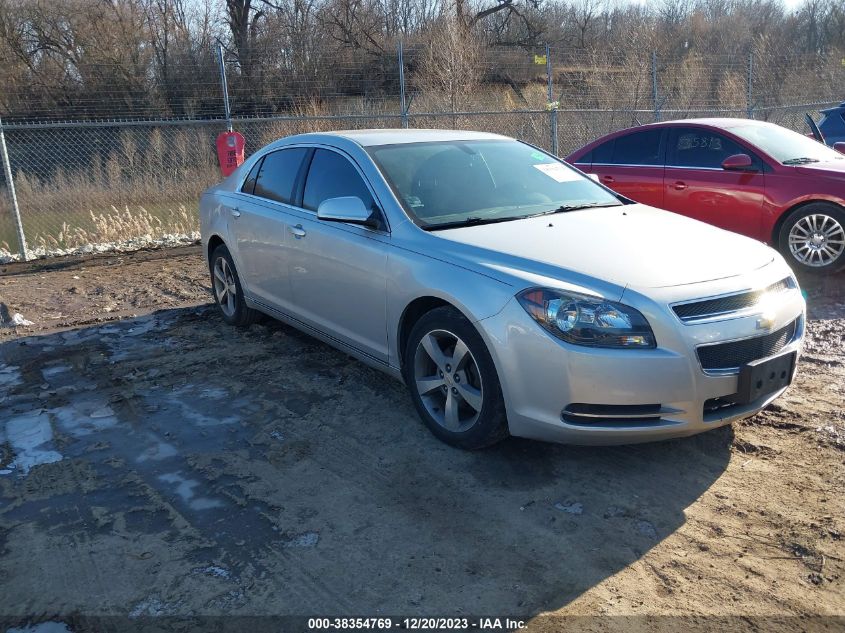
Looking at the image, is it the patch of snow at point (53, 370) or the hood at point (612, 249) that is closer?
the hood at point (612, 249)

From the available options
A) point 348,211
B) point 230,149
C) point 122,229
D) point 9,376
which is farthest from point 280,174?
point 122,229

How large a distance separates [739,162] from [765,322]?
15.1 feet

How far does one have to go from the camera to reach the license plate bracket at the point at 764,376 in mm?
3322

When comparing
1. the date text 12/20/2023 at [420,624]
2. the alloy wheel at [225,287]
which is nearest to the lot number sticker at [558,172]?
the alloy wheel at [225,287]

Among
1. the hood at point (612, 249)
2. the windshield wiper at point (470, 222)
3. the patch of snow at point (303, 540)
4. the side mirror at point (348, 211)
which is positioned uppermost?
the side mirror at point (348, 211)

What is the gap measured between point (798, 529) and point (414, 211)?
97.8 inches

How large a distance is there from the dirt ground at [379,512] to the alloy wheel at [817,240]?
2217 mm

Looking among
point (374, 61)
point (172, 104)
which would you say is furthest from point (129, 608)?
point (374, 61)

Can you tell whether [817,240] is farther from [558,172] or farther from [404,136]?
[404,136]

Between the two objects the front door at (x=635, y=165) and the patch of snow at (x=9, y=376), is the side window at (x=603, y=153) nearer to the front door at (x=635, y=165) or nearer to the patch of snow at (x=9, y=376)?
the front door at (x=635, y=165)

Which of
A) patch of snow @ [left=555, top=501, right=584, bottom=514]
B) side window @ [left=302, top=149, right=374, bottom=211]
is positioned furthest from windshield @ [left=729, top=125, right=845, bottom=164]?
patch of snow @ [left=555, top=501, right=584, bottom=514]

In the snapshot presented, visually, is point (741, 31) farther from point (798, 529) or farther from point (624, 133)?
point (798, 529)

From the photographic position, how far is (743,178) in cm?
751

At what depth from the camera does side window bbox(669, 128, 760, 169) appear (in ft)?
25.5
